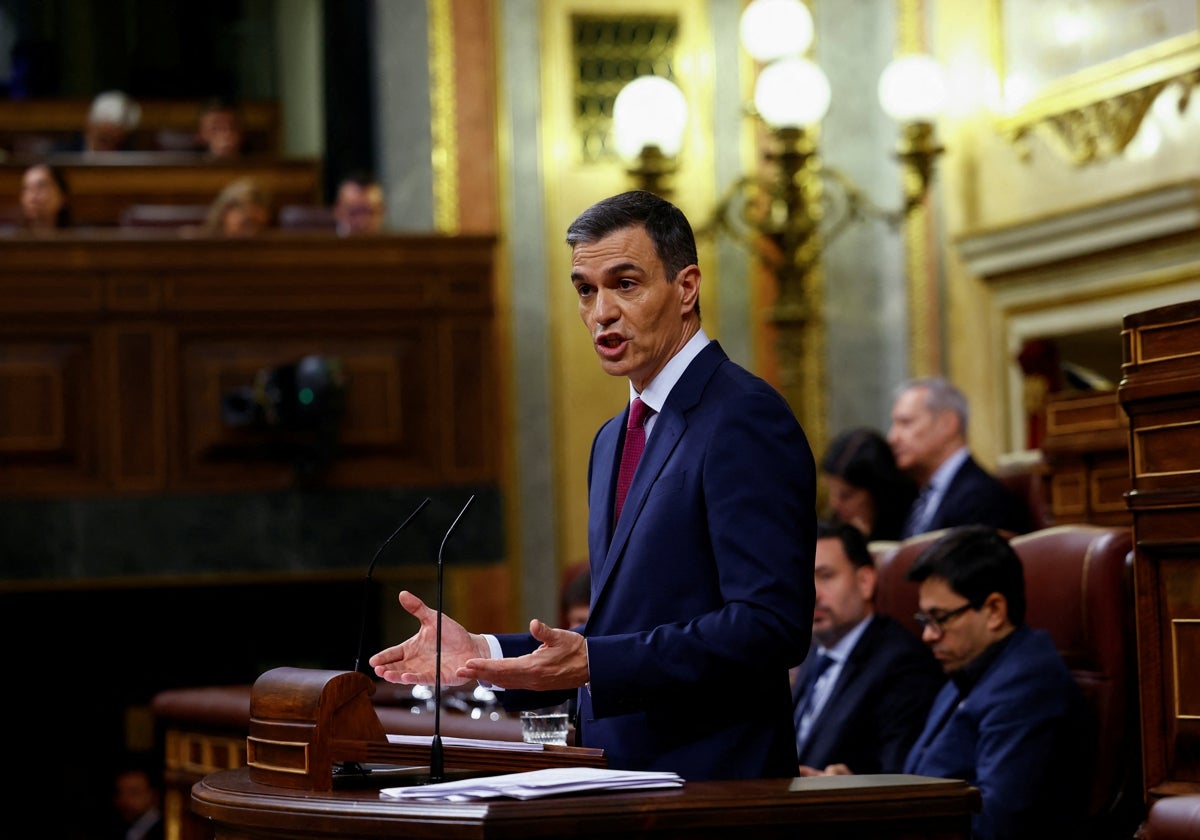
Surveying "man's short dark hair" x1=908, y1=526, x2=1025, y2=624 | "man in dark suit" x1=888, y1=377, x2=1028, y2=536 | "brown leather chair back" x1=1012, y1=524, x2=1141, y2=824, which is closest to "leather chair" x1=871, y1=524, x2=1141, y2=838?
"brown leather chair back" x1=1012, y1=524, x2=1141, y2=824

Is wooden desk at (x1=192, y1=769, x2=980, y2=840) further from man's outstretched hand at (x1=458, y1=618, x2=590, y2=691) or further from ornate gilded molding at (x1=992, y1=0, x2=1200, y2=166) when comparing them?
ornate gilded molding at (x1=992, y1=0, x2=1200, y2=166)

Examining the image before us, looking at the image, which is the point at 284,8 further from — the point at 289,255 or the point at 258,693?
the point at 258,693

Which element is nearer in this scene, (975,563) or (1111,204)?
(975,563)

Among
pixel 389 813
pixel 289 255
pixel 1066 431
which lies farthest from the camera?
pixel 289 255

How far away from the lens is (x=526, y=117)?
8062 mm

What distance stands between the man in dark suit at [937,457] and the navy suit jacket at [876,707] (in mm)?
1290

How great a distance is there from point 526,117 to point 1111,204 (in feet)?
8.95

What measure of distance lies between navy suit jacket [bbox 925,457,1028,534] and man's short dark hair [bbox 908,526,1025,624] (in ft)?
4.77

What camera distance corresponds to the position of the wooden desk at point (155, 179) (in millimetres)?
9000

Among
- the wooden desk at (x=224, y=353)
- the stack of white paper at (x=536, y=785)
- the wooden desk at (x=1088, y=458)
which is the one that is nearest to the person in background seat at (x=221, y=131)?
the wooden desk at (x=224, y=353)

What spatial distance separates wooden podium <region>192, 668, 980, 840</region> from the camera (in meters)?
1.86

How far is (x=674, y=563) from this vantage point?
87.7 inches

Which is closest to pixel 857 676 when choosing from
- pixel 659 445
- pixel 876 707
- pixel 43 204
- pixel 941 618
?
pixel 876 707

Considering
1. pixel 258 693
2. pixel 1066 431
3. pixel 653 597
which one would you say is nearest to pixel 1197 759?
pixel 653 597
